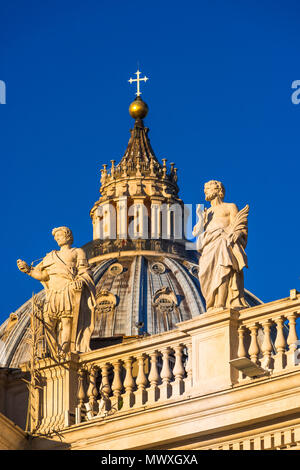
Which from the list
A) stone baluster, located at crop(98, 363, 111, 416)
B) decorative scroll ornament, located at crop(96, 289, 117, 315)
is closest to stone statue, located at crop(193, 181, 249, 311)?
stone baluster, located at crop(98, 363, 111, 416)

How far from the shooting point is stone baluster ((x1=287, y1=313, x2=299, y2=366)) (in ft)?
83.7

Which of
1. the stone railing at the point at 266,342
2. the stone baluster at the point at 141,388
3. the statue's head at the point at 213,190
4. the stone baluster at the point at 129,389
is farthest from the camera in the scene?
the statue's head at the point at 213,190

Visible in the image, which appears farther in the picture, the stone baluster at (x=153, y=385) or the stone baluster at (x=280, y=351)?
the stone baluster at (x=153, y=385)

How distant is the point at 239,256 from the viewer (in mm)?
27094

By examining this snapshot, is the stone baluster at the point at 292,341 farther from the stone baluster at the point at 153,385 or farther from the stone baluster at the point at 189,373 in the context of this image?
the stone baluster at the point at 153,385

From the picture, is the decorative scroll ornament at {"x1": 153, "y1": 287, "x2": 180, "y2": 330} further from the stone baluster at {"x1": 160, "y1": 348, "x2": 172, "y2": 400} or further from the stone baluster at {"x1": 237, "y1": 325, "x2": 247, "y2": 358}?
the stone baluster at {"x1": 237, "y1": 325, "x2": 247, "y2": 358}

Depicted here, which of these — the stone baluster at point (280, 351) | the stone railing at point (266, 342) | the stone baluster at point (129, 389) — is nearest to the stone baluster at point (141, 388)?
the stone baluster at point (129, 389)

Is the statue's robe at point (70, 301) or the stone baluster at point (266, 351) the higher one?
the statue's robe at point (70, 301)

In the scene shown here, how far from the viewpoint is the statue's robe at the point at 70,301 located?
29453 millimetres

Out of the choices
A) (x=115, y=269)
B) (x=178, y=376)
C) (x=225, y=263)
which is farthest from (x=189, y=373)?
(x=115, y=269)

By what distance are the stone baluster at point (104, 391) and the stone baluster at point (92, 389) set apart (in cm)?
18

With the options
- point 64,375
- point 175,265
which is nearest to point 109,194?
point 175,265

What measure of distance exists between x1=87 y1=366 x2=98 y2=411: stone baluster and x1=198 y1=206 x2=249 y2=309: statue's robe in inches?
99.6

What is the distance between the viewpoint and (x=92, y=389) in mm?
28453
